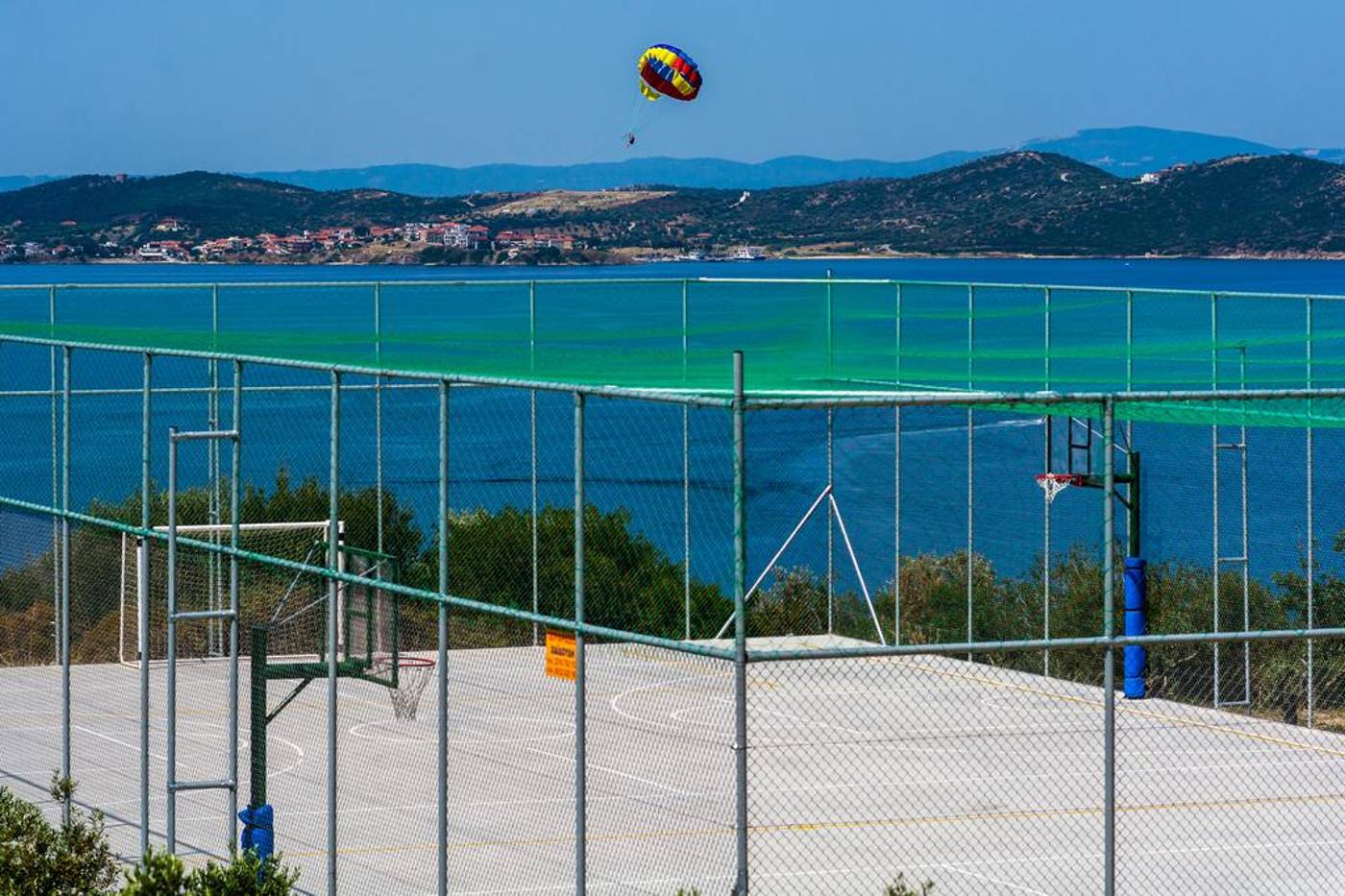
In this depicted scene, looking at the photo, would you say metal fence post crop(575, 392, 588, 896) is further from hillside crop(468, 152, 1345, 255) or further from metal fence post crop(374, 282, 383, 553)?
hillside crop(468, 152, 1345, 255)

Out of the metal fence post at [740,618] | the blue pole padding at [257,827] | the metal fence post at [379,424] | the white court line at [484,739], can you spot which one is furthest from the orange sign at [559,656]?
the white court line at [484,739]

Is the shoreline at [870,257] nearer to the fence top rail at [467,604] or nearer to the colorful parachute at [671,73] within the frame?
the colorful parachute at [671,73]

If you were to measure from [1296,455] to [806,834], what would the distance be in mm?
56483

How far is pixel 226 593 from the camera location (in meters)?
25.3

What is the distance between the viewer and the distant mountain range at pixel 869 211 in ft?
444

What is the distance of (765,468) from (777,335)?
3154cm

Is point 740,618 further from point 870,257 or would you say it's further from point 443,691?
point 870,257

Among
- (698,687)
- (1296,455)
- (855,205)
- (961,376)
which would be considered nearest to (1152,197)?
(855,205)

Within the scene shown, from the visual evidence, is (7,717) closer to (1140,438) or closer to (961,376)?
(961,376)

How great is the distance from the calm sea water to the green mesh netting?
302 cm

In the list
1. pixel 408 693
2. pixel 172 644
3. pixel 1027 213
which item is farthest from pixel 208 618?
pixel 1027 213

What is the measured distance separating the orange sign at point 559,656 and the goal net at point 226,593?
852 cm

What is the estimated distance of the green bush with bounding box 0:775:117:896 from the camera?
12305mm

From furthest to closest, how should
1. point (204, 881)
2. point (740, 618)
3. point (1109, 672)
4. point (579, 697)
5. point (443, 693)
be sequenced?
point (443, 693) → point (579, 697) → point (1109, 672) → point (204, 881) → point (740, 618)
